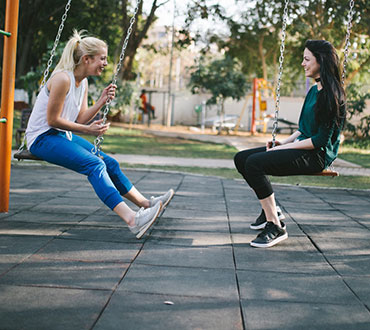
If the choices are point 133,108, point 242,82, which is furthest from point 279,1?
point 133,108

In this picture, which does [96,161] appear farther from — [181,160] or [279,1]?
[279,1]

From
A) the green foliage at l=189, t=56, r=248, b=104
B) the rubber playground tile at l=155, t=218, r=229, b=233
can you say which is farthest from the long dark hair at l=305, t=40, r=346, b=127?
the green foliage at l=189, t=56, r=248, b=104

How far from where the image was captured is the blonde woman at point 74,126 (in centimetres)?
374

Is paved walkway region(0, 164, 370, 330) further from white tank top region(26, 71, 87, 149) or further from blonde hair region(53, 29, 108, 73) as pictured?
blonde hair region(53, 29, 108, 73)

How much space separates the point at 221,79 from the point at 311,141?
17.0 meters

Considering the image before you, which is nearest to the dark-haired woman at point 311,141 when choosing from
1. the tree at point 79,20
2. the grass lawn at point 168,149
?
Result: the grass lawn at point 168,149

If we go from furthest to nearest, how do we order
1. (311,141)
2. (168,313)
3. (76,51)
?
(76,51) → (311,141) → (168,313)

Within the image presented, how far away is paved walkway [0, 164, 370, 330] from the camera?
2379 millimetres

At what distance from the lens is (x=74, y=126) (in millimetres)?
3783

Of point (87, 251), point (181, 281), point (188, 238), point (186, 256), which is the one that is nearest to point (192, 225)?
point (188, 238)

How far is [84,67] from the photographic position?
12.7 ft

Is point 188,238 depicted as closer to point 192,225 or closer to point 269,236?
point 192,225

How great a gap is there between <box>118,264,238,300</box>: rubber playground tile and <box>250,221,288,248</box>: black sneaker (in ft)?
2.27

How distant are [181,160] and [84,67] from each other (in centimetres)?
686
